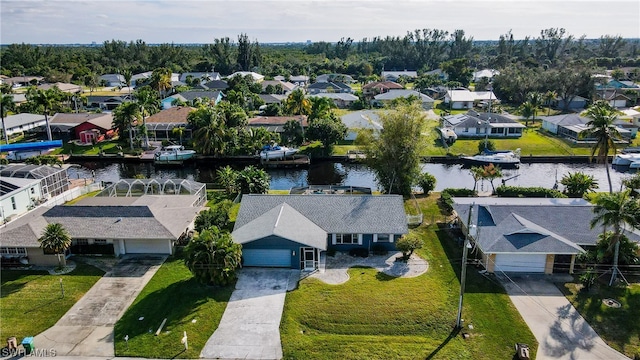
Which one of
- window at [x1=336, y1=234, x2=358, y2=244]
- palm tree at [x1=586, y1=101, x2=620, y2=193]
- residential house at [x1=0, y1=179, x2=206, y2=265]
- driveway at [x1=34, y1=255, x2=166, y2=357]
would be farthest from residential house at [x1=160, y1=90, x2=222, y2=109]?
palm tree at [x1=586, y1=101, x2=620, y2=193]

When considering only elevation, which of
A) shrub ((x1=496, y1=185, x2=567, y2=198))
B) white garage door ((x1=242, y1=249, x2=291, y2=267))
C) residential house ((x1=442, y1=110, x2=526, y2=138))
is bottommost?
white garage door ((x1=242, y1=249, x2=291, y2=267))

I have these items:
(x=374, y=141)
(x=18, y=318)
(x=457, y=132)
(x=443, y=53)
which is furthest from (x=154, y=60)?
(x=18, y=318)

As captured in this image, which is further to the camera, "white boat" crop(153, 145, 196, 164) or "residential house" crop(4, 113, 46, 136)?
"residential house" crop(4, 113, 46, 136)

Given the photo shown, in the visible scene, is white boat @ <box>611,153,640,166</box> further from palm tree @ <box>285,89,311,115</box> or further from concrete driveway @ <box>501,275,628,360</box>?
palm tree @ <box>285,89,311,115</box>

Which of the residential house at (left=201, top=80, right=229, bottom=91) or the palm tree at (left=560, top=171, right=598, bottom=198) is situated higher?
the residential house at (left=201, top=80, right=229, bottom=91)

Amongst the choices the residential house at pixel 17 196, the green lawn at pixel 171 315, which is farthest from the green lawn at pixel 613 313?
the residential house at pixel 17 196

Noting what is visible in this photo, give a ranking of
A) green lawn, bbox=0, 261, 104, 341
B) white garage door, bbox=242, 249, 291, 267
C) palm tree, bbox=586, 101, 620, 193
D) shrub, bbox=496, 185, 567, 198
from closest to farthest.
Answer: green lawn, bbox=0, 261, 104, 341, white garage door, bbox=242, 249, 291, 267, palm tree, bbox=586, 101, 620, 193, shrub, bbox=496, 185, 567, 198

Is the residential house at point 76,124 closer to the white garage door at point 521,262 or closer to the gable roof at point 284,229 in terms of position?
the gable roof at point 284,229
